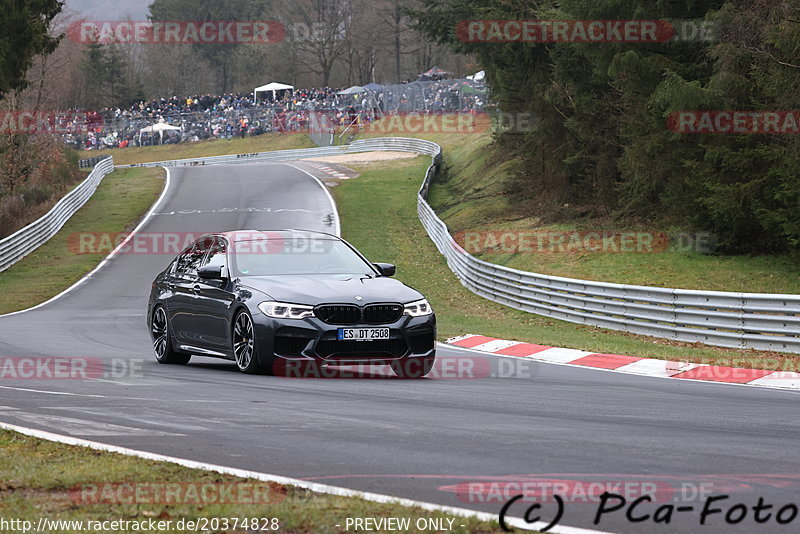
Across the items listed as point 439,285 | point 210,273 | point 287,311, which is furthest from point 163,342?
point 439,285

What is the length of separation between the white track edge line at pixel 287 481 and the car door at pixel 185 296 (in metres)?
4.88

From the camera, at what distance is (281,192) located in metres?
54.1

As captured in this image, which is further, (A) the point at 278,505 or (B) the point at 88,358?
(B) the point at 88,358

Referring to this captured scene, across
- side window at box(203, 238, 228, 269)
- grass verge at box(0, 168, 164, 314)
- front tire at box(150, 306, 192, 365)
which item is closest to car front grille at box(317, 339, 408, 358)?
side window at box(203, 238, 228, 269)

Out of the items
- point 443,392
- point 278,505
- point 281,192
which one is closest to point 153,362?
point 443,392

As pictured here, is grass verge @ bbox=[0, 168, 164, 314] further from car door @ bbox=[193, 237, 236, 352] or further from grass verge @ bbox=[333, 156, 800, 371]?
car door @ bbox=[193, 237, 236, 352]

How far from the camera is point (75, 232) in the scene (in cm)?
4472

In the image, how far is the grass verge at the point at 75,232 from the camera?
103 ft

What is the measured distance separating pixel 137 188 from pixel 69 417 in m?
50.7

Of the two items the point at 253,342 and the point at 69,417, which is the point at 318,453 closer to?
the point at 69,417

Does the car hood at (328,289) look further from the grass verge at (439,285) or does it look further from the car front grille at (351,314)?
the grass verge at (439,285)

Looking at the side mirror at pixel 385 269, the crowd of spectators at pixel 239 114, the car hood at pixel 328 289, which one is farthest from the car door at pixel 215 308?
the crowd of spectators at pixel 239 114

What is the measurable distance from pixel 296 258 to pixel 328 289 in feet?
3.83

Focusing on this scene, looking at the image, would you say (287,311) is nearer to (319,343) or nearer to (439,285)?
Result: (319,343)
